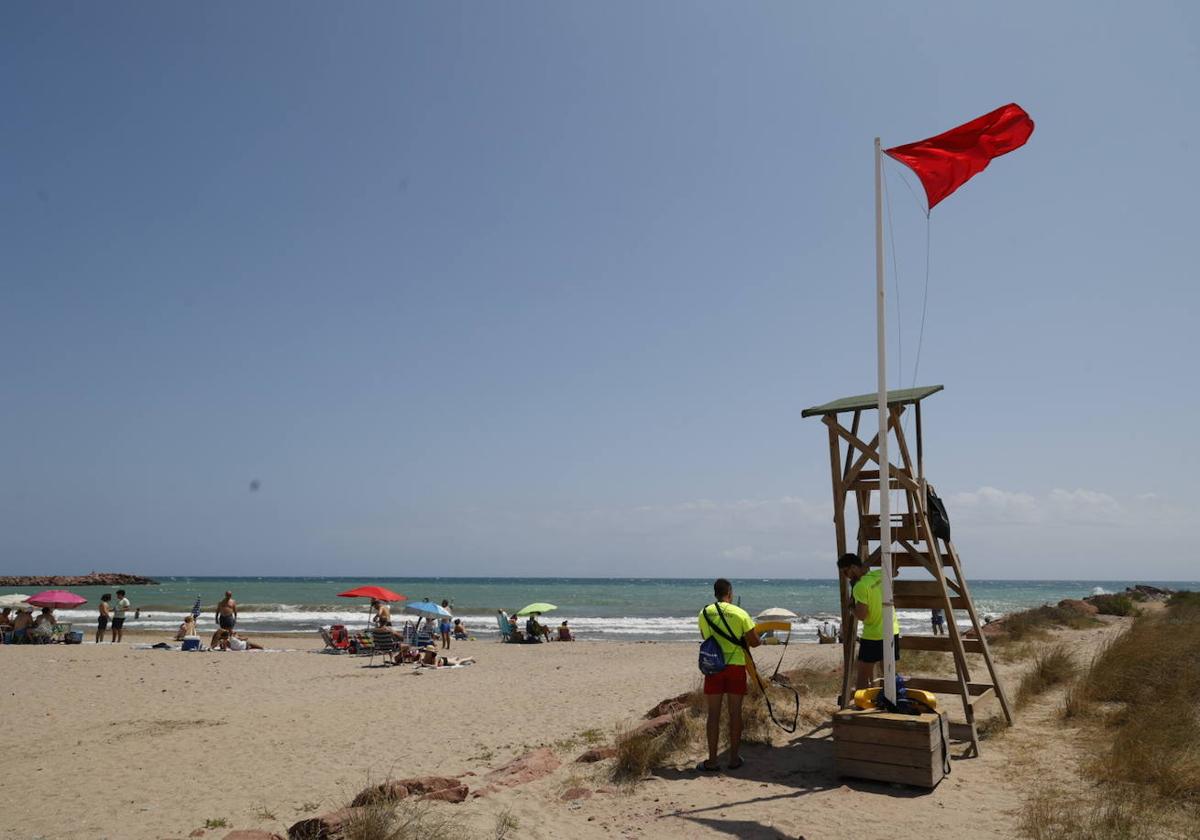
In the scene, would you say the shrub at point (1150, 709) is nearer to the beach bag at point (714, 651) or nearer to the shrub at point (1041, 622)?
the beach bag at point (714, 651)

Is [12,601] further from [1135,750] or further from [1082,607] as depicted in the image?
[1082,607]

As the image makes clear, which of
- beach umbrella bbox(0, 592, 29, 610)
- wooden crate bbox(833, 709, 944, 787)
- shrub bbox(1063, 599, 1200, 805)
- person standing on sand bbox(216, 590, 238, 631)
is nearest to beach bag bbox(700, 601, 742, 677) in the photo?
wooden crate bbox(833, 709, 944, 787)

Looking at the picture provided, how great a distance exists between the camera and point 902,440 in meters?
8.23

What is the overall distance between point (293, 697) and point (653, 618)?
35921mm

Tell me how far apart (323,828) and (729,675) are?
366 cm

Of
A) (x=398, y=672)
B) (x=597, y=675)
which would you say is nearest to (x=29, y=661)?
(x=398, y=672)

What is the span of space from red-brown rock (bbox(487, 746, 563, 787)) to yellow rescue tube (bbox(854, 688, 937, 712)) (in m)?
3.03

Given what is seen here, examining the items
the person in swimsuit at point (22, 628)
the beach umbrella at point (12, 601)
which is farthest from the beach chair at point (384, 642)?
the beach umbrella at point (12, 601)

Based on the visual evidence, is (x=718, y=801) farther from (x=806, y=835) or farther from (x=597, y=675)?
(x=597, y=675)

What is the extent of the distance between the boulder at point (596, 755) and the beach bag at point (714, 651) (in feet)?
4.44

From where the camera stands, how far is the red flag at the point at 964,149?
7004mm

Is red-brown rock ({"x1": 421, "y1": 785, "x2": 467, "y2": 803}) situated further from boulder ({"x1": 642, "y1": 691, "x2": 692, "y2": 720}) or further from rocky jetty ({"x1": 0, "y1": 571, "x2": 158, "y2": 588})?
rocky jetty ({"x1": 0, "y1": 571, "x2": 158, "y2": 588})

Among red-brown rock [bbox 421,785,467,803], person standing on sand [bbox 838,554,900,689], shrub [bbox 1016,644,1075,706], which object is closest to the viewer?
red-brown rock [bbox 421,785,467,803]

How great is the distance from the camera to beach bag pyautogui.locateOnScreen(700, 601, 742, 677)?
7.01 meters
